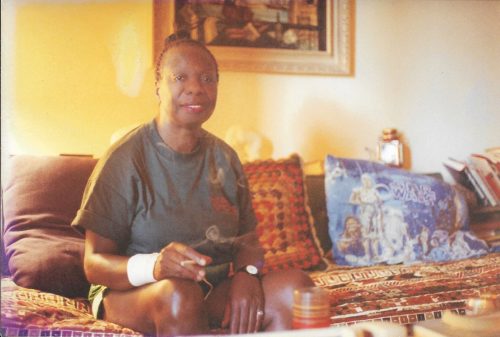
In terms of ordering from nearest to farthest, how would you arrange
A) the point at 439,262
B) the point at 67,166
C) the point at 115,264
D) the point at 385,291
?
the point at 115,264 < the point at 67,166 < the point at 385,291 < the point at 439,262

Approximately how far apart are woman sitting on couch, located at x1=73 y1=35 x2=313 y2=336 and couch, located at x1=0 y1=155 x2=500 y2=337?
0.06 metres

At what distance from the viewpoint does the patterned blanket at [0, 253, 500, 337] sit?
33.6 inches

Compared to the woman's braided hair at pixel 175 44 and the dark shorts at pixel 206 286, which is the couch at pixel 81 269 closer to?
the dark shorts at pixel 206 286

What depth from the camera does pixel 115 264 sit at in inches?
32.4

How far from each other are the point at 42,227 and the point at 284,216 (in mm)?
501

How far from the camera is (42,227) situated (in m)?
0.97

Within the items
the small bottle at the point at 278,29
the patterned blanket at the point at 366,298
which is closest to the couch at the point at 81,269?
the patterned blanket at the point at 366,298

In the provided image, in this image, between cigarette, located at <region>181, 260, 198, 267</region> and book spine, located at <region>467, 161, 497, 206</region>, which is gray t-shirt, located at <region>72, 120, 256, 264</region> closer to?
cigarette, located at <region>181, 260, 198, 267</region>

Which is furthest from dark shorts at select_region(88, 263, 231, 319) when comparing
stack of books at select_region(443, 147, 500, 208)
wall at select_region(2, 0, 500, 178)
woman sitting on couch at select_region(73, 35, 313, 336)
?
stack of books at select_region(443, 147, 500, 208)

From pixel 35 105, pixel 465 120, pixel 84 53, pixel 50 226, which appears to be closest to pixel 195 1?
pixel 84 53

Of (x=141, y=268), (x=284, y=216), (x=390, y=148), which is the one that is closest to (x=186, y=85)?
(x=141, y=268)

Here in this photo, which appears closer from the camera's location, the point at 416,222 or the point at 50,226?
the point at 50,226

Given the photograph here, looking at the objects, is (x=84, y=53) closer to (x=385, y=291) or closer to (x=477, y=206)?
(x=385, y=291)

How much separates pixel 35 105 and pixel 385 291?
70 centimetres
